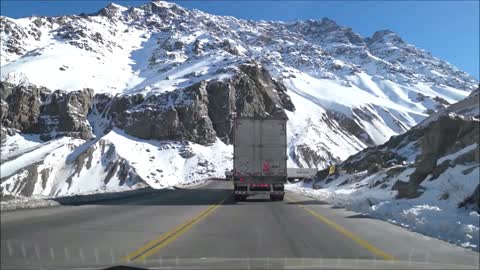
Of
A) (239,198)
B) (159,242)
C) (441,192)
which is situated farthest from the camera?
(239,198)

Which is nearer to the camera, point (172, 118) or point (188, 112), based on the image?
point (172, 118)

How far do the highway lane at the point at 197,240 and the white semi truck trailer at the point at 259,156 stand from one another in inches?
417

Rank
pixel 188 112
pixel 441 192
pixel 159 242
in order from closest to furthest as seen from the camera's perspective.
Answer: pixel 159 242 → pixel 441 192 → pixel 188 112

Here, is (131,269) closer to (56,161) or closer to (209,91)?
(56,161)

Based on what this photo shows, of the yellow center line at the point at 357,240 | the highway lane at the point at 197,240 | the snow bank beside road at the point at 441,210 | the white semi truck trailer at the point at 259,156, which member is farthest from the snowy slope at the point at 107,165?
the yellow center line at the point at 357,240

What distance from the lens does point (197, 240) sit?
1367 centimetres

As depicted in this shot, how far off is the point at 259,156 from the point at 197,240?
1742cm

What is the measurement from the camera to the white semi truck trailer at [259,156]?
1211 inches

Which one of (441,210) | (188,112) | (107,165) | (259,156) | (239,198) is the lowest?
(441,210)

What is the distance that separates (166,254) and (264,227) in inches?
231

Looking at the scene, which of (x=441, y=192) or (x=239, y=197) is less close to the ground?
(x=441, y=192)

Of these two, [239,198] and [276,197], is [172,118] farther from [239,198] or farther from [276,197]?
[239,198]

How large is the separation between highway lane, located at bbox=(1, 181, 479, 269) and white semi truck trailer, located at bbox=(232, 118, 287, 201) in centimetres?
1059

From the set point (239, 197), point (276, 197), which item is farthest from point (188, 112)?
point (239, 197)
